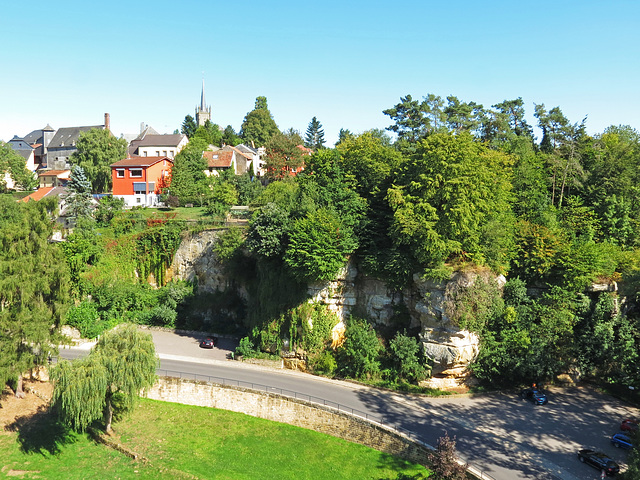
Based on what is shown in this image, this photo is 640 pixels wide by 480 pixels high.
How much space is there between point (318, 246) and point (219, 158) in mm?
36699

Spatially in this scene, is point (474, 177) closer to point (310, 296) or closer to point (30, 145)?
point (310, 296)

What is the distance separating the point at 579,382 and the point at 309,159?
28129 mm

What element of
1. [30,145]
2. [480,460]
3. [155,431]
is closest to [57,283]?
[155,431]

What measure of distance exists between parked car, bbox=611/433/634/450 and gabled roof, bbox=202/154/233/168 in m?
51.6

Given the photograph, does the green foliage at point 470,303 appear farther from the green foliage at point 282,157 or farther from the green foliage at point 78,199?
the green foliage at point 78,199

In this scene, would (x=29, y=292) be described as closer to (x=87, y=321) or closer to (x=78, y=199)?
(x=87, y=321)

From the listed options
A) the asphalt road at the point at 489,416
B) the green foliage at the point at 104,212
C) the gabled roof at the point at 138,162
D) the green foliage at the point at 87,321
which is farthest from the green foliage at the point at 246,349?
the gabled roof at the point at 138,162

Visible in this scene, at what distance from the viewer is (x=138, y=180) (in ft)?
201

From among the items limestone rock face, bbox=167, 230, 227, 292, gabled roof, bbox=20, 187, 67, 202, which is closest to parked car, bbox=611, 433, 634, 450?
limestone rock face, bbox=167, 230, 227, 292

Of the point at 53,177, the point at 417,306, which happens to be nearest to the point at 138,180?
the point at 53,177

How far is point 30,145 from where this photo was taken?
95375 millimetres

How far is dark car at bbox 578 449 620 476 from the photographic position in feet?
76.4

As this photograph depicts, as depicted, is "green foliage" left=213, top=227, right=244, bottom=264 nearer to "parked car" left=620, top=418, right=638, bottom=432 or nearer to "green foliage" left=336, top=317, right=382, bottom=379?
"green foliage" left=336, top=317, right=382, bottom=379

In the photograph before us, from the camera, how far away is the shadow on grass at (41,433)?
87.5 feet
